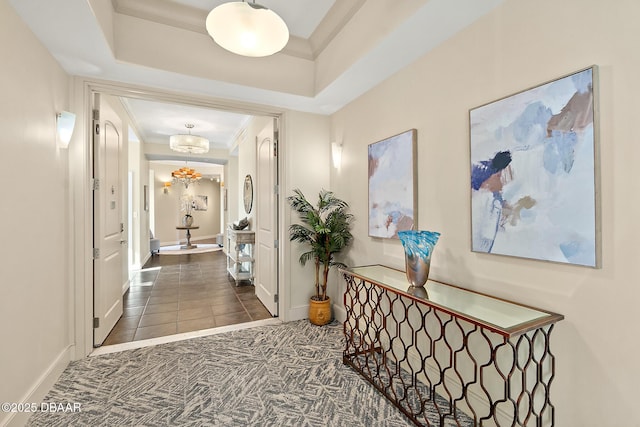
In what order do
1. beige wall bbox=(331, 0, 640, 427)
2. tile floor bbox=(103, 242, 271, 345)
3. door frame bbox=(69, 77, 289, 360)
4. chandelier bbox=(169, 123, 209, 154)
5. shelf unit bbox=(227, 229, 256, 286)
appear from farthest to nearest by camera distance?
1. chandelier bbox=(169, 123, 209, 154)
2. shelf unit bbox=(227, 229, 256, 286)
3. tile floor bbox=(103, 242, 271, 345)
4. door frame bbox=(69, 77, 289, 360)
5. beige wall bbox=(331, 0, 640, 427)

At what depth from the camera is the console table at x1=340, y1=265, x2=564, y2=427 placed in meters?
1.32

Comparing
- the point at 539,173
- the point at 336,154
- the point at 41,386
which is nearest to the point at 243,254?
the point at 336,154

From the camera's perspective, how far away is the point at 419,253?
1.78m

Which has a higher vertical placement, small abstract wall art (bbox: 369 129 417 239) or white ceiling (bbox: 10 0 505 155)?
white ceiling (bbox: 10 0 505 155)

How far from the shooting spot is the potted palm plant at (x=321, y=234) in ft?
9.85

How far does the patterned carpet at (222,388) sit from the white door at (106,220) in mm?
522

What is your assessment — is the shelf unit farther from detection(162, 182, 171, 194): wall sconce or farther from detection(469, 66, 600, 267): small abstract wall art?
detection(162, 182, 171, 194): wall sconce

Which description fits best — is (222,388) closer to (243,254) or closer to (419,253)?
(419,253)

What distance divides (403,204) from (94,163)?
9.12 feet

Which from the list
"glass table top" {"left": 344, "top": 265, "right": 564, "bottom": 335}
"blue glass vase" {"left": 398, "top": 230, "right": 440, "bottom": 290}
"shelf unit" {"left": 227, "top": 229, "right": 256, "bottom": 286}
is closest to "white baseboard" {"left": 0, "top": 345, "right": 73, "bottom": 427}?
"glass table top" {"left": 344, "top": 265, "right": 564, "bottom": 335}

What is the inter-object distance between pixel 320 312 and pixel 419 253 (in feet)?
5.64

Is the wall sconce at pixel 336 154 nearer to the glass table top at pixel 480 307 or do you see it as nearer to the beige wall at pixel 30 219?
the glass table top at pixel 480 307

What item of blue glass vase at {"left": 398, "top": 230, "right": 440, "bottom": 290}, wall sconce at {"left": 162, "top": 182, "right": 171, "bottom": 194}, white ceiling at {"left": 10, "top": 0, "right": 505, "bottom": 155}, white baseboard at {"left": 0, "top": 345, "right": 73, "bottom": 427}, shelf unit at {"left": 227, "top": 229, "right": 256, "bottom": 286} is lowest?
white baseboard at {"left": 0, "top": 345, "right": 73, "bottom": 427}

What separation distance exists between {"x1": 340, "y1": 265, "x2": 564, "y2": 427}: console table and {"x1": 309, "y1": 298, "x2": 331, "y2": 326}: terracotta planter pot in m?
0.66
